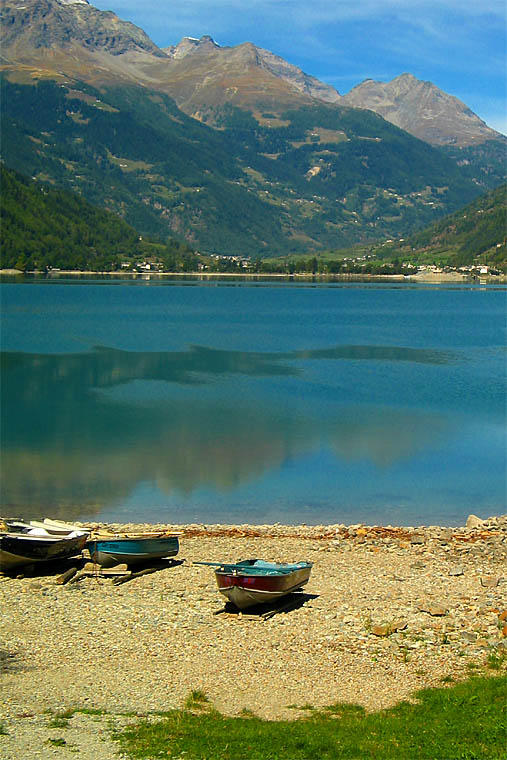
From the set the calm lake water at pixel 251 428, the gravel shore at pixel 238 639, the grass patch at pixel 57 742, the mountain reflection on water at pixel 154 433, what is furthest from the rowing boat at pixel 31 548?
the grass patch at pixel 57 742

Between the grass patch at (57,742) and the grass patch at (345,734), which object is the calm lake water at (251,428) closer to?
the grass patch at (345,734)

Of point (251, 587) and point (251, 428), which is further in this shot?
point (251, 428)

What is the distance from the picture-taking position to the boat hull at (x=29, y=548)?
2480 cm

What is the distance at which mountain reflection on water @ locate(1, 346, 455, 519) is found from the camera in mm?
39469

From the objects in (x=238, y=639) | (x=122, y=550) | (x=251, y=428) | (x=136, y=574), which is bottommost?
(x=251, y=428)

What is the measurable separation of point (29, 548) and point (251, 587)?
7091mm

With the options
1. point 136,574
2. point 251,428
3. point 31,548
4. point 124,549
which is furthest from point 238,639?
point 251,428

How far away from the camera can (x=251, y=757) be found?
44.9 feet

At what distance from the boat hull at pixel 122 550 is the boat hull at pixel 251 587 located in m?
4.00

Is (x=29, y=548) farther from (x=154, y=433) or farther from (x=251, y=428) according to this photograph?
(x=251, y=428)

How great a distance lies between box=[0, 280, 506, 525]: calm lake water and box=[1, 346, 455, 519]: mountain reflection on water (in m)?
0.14

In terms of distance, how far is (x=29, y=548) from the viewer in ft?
81.6

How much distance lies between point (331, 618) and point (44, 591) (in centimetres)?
790

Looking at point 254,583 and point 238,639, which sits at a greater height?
point 254,583
